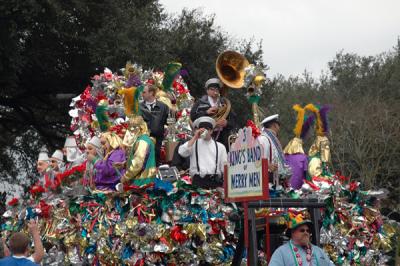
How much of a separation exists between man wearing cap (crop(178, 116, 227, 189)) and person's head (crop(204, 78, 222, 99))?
1.43 metres

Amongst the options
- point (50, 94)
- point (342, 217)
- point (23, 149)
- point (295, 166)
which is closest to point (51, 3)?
point (50, 94)

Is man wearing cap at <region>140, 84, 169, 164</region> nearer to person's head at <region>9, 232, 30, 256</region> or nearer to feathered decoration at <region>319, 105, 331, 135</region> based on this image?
feathered decoration at <region>319, 105, 331, 135</region>

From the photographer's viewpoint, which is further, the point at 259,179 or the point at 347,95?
the point at 347,95

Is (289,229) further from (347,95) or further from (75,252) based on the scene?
(347,95)

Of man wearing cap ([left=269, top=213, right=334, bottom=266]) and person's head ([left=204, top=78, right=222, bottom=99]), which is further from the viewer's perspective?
person's head ([left=204, top=78, right=222, bottom=99])

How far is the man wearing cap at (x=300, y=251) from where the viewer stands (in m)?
8.01

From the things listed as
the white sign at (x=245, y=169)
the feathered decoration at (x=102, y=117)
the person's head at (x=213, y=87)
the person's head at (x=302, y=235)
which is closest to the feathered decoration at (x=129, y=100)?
the person's head at (x=213, y=87)

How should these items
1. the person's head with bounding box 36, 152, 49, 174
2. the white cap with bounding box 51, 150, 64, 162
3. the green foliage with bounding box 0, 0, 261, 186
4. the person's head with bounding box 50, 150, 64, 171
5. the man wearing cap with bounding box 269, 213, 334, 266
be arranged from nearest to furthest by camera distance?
the man wearing cap with bounding box 269, 213, 334, 266
the person's head with bounding box 50, 150, 64, 171
the person's head with bounding box 36, 152, 49, 174
the white cap with bounding box 51, 150, 64, 162
the green foliage with bounding box 0, 0, 261, 186

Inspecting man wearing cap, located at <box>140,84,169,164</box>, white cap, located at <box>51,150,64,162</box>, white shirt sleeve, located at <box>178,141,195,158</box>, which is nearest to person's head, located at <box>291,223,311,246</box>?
white shirt sleeve, located at <box>178,141,195,158</box>

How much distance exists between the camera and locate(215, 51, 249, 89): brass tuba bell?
1283 cm

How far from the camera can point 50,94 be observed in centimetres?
2675

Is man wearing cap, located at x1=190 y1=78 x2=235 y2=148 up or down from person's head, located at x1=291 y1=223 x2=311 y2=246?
up

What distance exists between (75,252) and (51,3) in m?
12.3

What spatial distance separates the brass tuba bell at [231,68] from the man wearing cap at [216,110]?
0.54 feet
